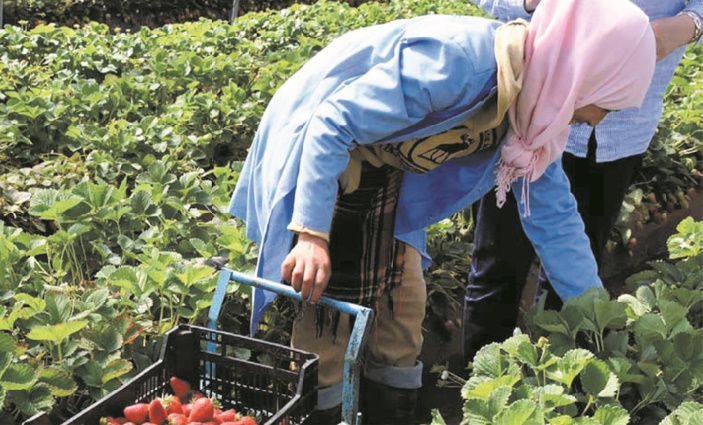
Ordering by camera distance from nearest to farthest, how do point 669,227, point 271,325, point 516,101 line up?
1. point 516,101
2. point 271,325
3. point 669,227

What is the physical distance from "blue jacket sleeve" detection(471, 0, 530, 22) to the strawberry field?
0.84 metres

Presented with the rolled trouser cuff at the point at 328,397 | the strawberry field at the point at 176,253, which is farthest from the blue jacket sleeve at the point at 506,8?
the rolled trouser cuff at the point at 328,397

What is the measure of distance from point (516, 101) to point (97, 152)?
2.15 m

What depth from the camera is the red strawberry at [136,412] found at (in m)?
1.86

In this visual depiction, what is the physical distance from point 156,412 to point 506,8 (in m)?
1.55

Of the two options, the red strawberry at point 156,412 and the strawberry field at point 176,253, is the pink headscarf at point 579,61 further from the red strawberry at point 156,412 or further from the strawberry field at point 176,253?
the red strawberry at point 156,412

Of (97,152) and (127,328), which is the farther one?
(97,152)

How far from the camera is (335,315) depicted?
2.48m

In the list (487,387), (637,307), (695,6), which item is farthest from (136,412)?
(695,6)

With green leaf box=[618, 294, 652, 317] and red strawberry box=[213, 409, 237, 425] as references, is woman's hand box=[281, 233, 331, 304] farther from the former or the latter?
green leaf box=[618, 294, 652, 317]

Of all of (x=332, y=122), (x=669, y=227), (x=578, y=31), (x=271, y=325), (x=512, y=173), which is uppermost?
(x=578, y=31)

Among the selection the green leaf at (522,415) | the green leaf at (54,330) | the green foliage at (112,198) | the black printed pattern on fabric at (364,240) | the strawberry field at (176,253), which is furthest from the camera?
the black printed pattern on fabric at (364,240)

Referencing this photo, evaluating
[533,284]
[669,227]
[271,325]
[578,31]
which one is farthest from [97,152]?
[669,227]

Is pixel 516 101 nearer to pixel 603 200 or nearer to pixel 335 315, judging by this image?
pixel 335 315
